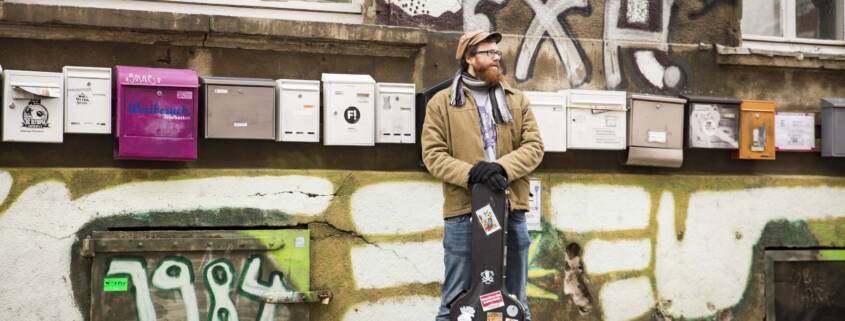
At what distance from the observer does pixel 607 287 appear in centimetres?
692

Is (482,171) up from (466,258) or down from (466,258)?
up

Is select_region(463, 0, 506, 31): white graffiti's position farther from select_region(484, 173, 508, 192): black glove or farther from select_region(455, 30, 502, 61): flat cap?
select_region(484, 173, 508, 192): black glove

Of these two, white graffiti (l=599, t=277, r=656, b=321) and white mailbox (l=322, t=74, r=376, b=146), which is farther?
white graffiti (l=599, t=277, r=656, b=321)

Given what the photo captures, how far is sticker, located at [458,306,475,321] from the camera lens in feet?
15.8

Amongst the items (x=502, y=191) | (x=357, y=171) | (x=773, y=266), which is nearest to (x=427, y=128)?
(x=502, y=191)

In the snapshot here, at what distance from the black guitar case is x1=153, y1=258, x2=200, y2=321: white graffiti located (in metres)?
1.92

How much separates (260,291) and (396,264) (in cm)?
91

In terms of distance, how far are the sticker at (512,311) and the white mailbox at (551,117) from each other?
1.99 meters

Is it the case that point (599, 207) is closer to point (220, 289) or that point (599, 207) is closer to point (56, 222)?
point (220, 289)

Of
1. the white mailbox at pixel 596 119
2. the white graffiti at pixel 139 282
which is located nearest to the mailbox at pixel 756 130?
the white mailbox at pixel 596 119

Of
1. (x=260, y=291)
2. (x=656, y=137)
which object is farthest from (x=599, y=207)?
(x=260, y=291)

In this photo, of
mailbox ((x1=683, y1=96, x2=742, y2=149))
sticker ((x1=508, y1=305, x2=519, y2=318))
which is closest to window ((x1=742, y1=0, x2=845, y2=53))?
mailbox ((x1=683, y1=96, x2=742, y2=149))

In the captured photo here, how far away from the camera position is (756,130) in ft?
23.4

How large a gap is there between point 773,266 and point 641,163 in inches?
53.8
